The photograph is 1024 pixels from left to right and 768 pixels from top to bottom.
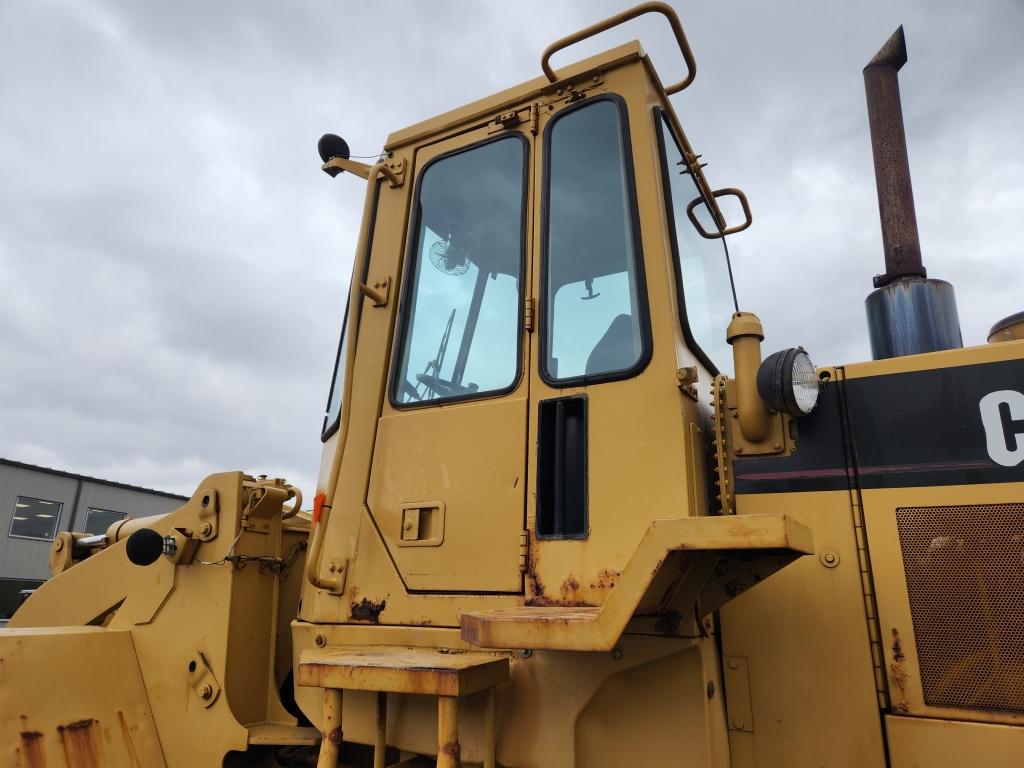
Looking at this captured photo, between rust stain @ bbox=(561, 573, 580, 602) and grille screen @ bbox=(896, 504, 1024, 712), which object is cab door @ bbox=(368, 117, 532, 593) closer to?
rust stain @ bbox=(561, 573, 580, 602)

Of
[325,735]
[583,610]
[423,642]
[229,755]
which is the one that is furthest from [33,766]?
[583,610]

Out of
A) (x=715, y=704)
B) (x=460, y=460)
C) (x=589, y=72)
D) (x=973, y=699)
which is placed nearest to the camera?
(x=973, y=699)

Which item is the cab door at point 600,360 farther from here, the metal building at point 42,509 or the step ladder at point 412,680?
the metal building at point 42,509

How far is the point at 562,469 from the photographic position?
2221 mm

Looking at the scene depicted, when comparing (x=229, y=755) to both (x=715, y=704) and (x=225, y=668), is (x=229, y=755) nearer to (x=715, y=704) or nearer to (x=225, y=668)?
(x=225, y=668)

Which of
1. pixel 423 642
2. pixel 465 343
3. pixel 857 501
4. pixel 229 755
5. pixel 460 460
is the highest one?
pixel 465 343

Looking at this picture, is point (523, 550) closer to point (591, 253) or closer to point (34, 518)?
point (591, 253)

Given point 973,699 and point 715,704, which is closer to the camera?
point 973,699

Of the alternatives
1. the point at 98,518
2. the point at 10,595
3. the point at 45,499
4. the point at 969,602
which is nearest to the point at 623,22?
the point at 969,602

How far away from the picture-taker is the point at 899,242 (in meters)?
3.47

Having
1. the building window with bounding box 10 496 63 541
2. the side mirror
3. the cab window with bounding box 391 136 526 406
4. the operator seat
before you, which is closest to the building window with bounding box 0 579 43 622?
the building window with bounding box 10 496 63 541

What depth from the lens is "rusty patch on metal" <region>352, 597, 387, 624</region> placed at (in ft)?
7.74

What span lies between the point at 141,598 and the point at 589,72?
112 inches

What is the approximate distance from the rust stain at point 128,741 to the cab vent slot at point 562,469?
72.5 inches
